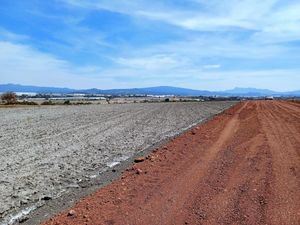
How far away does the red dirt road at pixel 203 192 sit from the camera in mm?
6989

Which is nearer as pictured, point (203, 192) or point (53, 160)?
point (203, 192)

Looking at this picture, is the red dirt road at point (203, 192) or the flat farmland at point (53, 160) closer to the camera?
the red dirt road at point (203, 192)

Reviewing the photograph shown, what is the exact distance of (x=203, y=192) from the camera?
8.46 meters

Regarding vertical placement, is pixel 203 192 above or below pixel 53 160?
above

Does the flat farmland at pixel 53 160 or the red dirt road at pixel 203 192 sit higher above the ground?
the red dirt road at pixel 203 192

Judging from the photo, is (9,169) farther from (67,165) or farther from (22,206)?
(22,206)

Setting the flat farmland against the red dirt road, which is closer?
the red dirt road

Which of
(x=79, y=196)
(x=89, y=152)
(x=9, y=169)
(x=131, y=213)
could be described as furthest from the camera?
(x=89, y=152)

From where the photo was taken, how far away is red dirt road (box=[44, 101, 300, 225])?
6989 millimetres

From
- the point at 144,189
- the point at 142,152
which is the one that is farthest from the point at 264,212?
the point at 142,152

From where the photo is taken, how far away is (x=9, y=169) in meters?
11.9

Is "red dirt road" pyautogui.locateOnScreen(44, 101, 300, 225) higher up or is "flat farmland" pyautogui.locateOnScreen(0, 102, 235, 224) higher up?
"red dirt road" pyautogui.locateOnScreen(44, 101, 300, 225)

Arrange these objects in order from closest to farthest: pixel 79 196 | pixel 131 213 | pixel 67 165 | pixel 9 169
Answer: pixel 131 213 → pixel 79 196 → pixel 9 169 → pixel 67 165

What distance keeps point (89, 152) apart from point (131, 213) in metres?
8.51
